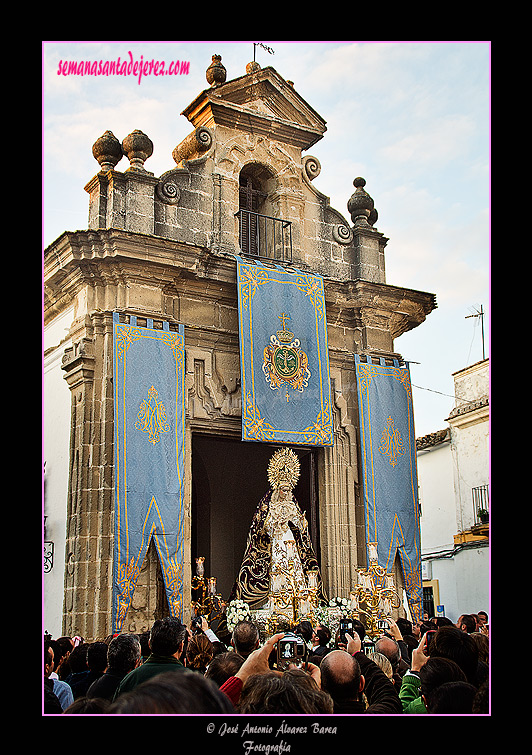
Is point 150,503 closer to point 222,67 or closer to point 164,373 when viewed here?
point 164,373

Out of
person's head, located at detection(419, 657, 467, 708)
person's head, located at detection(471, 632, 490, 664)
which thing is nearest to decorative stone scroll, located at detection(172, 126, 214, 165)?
person's head, located at detection(471, 632, 490, 664)

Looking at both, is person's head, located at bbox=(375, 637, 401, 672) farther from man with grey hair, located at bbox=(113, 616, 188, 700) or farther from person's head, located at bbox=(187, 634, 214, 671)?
man with grey hair, located at bbox=(113, 616, 188, 700)

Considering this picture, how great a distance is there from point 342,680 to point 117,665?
134 cm

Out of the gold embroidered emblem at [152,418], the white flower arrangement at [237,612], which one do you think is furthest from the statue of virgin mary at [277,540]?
the gold embroidered emblem at [152,418]

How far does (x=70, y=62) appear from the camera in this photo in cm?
437

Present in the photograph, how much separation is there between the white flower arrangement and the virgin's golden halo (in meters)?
1.91

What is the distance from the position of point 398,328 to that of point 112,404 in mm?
5212

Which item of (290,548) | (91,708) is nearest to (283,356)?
(290,548)

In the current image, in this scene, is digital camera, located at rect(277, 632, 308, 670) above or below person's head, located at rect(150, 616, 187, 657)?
below

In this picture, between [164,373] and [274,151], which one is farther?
[274,151]

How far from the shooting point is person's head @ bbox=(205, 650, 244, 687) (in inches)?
162

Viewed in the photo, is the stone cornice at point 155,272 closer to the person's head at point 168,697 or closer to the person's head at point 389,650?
the person's head at point 389,650

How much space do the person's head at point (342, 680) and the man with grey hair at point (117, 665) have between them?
1188mm
